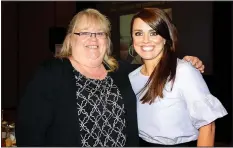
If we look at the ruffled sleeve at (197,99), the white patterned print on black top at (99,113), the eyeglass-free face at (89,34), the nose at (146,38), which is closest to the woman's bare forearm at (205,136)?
the ruffled sleeve at (197,99)

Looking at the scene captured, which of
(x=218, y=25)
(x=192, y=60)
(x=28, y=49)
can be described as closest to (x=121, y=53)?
(x=218, y=25)

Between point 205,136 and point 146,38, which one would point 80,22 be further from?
point 205,136

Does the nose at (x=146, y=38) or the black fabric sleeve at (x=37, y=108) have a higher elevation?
the nose at (x=146, y=38)

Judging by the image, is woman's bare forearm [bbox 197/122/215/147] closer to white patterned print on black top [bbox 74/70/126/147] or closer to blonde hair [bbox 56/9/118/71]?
white patterned print on black top [bbox 74/70/126/147]

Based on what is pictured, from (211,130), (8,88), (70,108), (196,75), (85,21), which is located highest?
(85,21)

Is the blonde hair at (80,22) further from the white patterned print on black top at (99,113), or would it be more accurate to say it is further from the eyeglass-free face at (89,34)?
the white patterned print on black top at (99,113)

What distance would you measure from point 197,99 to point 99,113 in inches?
19.2

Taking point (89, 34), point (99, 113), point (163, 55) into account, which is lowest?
point (99, 113)

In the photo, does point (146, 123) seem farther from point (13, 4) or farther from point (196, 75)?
point (13, 4)

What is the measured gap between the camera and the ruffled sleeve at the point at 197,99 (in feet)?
5.20

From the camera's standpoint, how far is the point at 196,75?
1.62 metres

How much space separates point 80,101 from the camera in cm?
166

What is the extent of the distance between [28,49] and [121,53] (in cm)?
295

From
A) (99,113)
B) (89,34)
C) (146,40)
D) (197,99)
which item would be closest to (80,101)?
(99,113)
